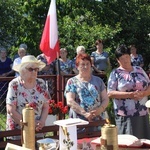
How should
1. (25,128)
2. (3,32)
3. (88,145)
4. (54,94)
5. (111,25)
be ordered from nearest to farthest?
(25,128)
(88,145)
(54,94)
(3,32)
(111,25)

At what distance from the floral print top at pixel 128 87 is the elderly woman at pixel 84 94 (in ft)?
0.71

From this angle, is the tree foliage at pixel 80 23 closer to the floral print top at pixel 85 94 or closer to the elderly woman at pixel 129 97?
the elderly woman at pixel 129 97

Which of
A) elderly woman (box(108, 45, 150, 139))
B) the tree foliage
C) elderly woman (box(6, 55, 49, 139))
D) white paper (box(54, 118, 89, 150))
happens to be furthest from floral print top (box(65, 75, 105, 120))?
the tree foliage

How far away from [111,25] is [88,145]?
10572 mm

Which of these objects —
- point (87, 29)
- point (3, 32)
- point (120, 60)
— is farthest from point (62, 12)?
point (120, 60)

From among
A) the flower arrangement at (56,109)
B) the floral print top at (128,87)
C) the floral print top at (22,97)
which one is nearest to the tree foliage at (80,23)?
the flower arrangement at (56,109)

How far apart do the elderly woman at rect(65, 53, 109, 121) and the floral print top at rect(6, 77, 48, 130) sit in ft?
1.29

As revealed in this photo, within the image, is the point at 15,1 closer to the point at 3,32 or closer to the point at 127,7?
the point at 3,32

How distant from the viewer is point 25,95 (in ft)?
14.6

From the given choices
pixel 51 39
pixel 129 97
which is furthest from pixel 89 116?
pixel 51 39

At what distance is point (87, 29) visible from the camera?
40.8 ft

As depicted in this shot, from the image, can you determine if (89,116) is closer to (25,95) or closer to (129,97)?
(129,97)

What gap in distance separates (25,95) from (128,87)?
1.26m

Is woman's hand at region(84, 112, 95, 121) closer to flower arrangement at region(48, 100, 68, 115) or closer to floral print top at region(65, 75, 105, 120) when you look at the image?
floral print top at region(65, 75, 105, 120)
